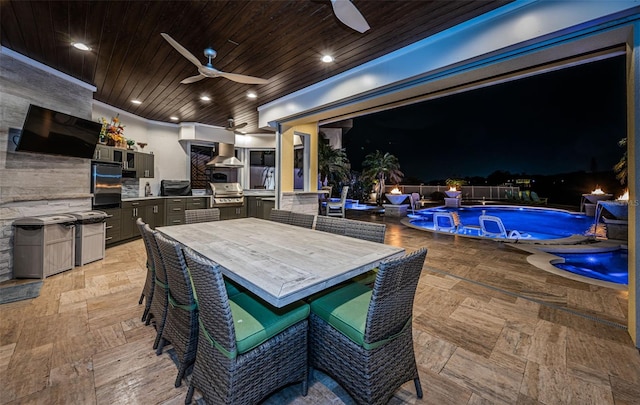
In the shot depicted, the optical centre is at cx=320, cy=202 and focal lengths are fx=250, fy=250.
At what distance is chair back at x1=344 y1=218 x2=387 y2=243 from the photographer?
2.17 metres

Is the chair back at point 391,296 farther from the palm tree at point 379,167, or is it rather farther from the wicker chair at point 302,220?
the palm tree at point 379,167

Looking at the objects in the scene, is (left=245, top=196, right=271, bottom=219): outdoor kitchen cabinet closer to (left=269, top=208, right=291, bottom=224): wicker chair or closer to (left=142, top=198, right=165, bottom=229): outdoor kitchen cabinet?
(left=142, top=198, right=165, bottom=229): outdoor kitchen cabinet

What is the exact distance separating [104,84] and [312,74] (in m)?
3.28

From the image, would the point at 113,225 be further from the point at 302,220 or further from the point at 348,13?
the point at 348,13

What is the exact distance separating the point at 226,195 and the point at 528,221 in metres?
10.1

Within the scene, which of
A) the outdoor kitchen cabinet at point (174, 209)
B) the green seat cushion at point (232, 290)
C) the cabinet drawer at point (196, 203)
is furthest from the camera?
the cabinet drawer at point (196, 203)

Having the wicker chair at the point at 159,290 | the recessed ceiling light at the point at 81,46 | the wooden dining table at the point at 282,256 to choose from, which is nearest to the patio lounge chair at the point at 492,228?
the wooden dining table at the point at 282,256

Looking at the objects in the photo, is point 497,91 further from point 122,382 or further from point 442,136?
point 122,382

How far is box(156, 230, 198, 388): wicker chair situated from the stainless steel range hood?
5.13 meters

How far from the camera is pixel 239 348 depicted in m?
1.17

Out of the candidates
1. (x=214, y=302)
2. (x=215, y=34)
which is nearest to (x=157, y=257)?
(x=214, y=302)

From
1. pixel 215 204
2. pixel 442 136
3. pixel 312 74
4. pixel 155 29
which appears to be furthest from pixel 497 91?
pixel 155 29

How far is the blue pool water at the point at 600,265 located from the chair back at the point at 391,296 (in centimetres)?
378

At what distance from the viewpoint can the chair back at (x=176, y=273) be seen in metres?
1.37
